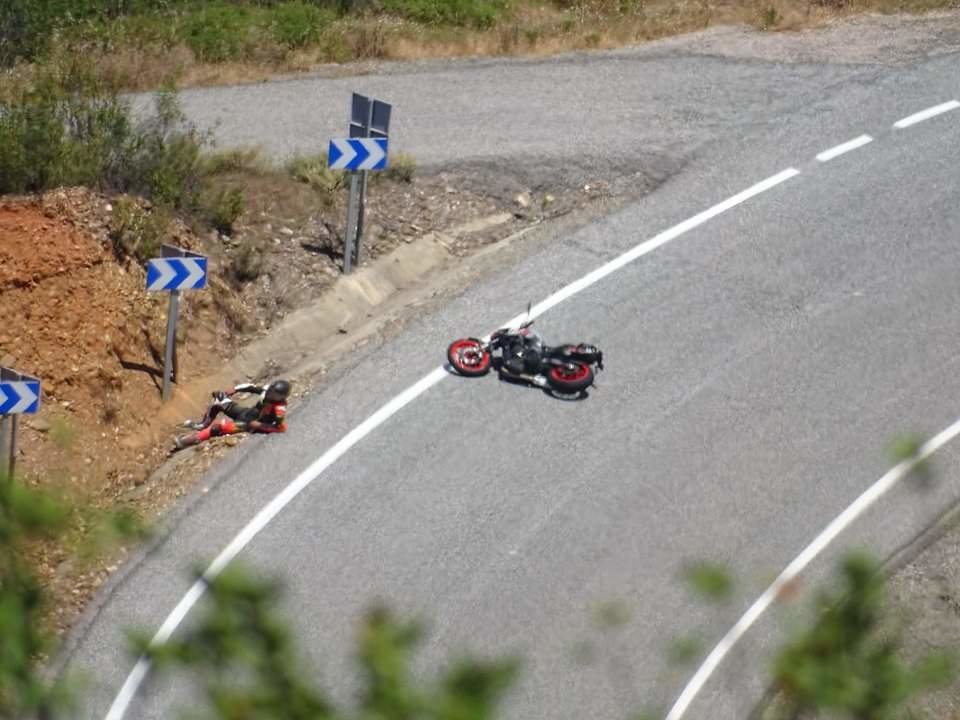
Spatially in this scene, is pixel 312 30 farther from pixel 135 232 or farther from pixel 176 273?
pixel 176 273

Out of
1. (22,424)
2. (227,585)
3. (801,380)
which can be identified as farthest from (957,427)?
(227,585)

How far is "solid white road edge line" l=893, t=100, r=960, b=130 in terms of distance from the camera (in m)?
18.1

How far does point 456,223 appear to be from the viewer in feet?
52.7

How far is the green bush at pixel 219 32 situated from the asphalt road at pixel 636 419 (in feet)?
6.79

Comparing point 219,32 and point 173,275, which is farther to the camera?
point 219,32

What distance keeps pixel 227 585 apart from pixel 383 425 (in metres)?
8.68

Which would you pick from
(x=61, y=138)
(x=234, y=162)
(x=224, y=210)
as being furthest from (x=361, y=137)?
(x=61, y=138)

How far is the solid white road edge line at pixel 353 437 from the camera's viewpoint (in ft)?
34.8

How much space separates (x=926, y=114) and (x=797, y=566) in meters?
8.71

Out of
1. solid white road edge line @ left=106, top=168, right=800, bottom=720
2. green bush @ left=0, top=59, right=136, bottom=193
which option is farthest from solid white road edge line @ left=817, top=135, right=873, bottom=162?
green bush @ left=0, top=59, right=136, bottom=193

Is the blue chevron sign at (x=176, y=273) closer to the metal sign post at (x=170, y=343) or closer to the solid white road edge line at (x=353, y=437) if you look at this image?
the metal sign post at (x=170, y=343)

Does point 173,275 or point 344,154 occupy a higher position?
point 344,154

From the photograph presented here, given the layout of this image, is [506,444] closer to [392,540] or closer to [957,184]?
[392,540]

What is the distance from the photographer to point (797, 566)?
1173cm
